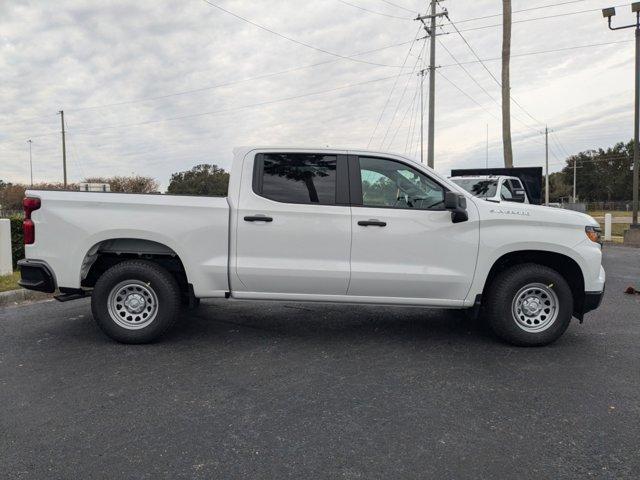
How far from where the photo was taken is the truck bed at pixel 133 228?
15.4ft

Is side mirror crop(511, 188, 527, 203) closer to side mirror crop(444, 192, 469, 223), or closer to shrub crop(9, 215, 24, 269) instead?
side mirror crop(444, 192, 469, 223)

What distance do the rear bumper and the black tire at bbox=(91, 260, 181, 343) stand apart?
445 millimetres

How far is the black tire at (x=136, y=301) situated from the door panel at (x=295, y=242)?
0.75 metres

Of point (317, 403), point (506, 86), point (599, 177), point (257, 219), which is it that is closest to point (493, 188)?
point (506, 86)

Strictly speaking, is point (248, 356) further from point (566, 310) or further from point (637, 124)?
point (637, 124)

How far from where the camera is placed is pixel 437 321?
5.93 m

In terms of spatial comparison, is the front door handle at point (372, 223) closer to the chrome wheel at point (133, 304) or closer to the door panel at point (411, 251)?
the door panel at point (411, 251)

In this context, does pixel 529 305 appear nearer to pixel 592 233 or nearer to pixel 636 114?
pixel 592 233

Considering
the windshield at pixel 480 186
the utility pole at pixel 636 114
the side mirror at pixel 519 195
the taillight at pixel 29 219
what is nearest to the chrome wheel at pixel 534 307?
the taillight at pixel 29 219

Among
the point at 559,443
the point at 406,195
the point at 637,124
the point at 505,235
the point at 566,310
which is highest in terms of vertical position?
the point at 637,124

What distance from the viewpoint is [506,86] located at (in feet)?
60.8

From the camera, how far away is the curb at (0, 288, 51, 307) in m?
6.79

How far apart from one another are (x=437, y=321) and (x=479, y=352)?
48.2 inches

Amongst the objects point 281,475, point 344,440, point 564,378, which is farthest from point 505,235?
point 281,475
